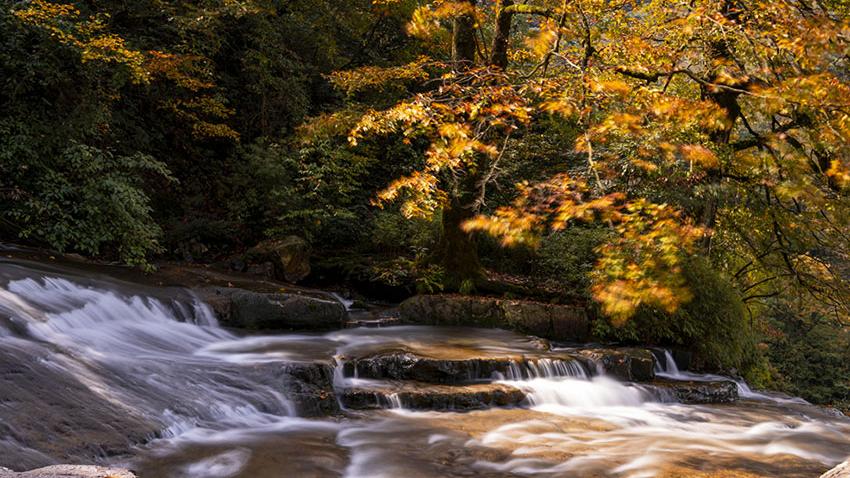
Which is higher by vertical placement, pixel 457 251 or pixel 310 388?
pixel 457 251

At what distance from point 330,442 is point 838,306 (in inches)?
373

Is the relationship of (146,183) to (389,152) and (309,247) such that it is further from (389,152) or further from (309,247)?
(389,152)

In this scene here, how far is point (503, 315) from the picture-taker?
11250 mm

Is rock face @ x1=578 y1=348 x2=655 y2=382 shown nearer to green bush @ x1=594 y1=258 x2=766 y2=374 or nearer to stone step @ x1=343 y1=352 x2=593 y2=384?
stone step @ x1=343 y1=352 x2=593 y2=384

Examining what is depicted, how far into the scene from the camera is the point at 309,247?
13.8m

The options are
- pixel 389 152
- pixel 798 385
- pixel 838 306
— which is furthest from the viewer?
pixel 798 385

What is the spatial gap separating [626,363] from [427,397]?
3.57 meters

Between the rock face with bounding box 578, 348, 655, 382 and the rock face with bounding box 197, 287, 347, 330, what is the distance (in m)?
4.17

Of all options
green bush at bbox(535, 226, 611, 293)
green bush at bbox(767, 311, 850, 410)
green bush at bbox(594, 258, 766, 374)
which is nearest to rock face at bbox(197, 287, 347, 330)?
green bush at bbox(594, 258, 766, 374)

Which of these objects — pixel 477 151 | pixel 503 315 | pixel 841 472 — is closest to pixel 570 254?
pixel 503 315

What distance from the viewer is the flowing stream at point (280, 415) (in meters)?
4.77

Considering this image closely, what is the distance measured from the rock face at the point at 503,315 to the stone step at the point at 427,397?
397 centimetres

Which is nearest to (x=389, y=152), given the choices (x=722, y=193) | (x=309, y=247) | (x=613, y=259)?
(x=309, y=247)

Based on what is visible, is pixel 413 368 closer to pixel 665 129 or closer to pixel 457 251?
pixel 665 129
